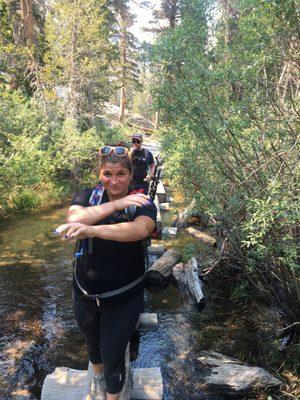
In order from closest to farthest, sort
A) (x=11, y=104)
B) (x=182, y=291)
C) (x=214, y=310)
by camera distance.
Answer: (x=214, y=310) → (x=182, y=291) → (x=11, y=104)

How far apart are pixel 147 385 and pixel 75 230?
86.9 inches

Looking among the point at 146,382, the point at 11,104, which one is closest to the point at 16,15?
the point at 11,104

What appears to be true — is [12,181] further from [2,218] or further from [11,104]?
[11,104]

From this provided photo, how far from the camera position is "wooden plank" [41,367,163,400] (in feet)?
11.7

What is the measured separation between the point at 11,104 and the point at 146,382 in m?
10.6

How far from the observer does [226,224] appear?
5523mm

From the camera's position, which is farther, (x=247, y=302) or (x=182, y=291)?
(x=182, y=291)

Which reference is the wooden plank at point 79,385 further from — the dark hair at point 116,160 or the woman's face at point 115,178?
the dark hair at point 116,160

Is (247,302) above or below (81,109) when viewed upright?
below

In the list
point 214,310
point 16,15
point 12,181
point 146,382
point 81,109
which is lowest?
point 214,310

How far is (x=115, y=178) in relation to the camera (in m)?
2.77

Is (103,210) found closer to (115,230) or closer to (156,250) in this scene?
(115,230)

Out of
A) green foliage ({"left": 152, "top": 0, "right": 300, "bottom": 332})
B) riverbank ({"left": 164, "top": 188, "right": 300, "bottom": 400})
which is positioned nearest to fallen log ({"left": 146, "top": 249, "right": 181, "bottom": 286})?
riverbank ({"left": 164, "top": 188, "right": 300, "bottom": 400})

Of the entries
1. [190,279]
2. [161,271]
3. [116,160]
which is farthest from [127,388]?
[161,271]
